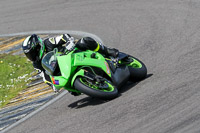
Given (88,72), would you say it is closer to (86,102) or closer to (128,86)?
(86,102)

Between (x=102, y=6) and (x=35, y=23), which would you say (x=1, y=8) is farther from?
(x=102, y=6)

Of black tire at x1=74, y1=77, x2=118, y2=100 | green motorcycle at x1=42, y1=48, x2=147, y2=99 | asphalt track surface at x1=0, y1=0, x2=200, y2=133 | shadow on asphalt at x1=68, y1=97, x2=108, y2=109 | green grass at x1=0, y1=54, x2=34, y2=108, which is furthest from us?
green grass at x1=0, y1=54, x2=34, y2=108

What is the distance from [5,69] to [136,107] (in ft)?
20.9

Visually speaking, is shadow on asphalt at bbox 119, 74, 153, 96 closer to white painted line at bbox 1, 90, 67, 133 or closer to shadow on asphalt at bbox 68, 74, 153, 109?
shadow on asphalt at bbox 68, 74, 153, 109

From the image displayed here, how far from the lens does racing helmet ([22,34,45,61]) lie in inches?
337

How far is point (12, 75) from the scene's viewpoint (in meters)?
11.9

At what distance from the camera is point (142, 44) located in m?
10.9

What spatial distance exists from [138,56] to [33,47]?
2737 millimetres

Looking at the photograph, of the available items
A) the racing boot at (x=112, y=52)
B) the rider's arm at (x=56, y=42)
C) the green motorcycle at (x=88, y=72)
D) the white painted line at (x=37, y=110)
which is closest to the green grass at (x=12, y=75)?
the white painted line at (x=37, y=110)

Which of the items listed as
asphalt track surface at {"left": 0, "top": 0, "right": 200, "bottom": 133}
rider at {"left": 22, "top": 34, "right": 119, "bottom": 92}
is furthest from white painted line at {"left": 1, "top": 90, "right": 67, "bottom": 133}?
rider at {"left": 22, "top": 34, "right": 119, "bottom": 92}

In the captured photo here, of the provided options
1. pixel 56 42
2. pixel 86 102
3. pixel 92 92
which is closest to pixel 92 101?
pixel 86 102

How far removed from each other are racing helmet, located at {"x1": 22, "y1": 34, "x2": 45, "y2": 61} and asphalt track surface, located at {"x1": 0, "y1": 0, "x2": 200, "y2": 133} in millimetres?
1100

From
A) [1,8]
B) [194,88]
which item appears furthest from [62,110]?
[1,8]

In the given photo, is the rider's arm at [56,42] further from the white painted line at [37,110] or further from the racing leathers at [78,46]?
the white painted line at [37,110]
